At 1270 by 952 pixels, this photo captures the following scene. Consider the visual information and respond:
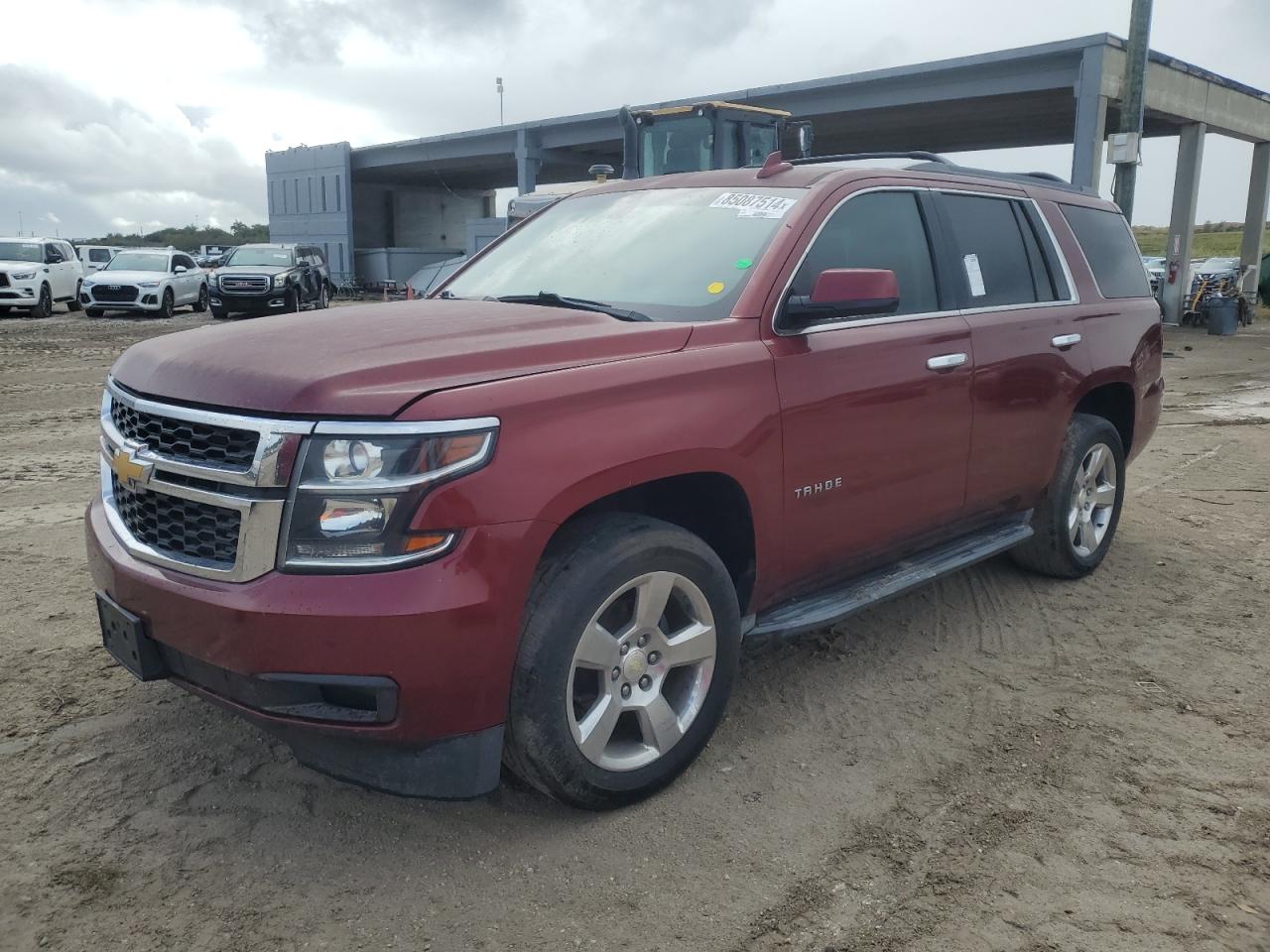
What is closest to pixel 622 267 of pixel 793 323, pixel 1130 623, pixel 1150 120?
pixel 793 323

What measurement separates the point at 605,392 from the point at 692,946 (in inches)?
55.6

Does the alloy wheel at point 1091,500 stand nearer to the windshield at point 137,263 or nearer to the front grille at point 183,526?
the front grille at point 183,526

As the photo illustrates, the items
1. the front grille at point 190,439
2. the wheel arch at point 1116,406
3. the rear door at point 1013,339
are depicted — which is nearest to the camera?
the front grille at point 190,439

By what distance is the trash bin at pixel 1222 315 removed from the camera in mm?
21938

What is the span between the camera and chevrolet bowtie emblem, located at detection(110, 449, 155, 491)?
2852 mm

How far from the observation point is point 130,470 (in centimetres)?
291

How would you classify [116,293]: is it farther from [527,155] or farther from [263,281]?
[527,155]

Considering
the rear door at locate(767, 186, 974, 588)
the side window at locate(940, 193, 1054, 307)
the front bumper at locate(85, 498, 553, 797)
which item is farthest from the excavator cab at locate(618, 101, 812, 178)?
the front bumper at locate(85, 498, 553, 797)

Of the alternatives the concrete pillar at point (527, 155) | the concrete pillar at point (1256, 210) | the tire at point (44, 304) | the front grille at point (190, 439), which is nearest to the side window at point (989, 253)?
the front grille at point (190, 439)

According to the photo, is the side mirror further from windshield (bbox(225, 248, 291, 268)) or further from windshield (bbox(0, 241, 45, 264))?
Answer: windshield (bbox(0, 241, 45, 264))

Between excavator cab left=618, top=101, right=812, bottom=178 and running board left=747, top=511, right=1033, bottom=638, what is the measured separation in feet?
32.5

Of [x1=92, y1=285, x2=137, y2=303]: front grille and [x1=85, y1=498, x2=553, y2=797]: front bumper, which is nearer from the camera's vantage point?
[x1=85, y1=498, x2=553, y2=797]: front bumper

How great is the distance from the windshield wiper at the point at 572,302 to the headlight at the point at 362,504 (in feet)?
3.48

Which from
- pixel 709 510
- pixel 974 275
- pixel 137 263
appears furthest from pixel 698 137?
pixel 137 263
